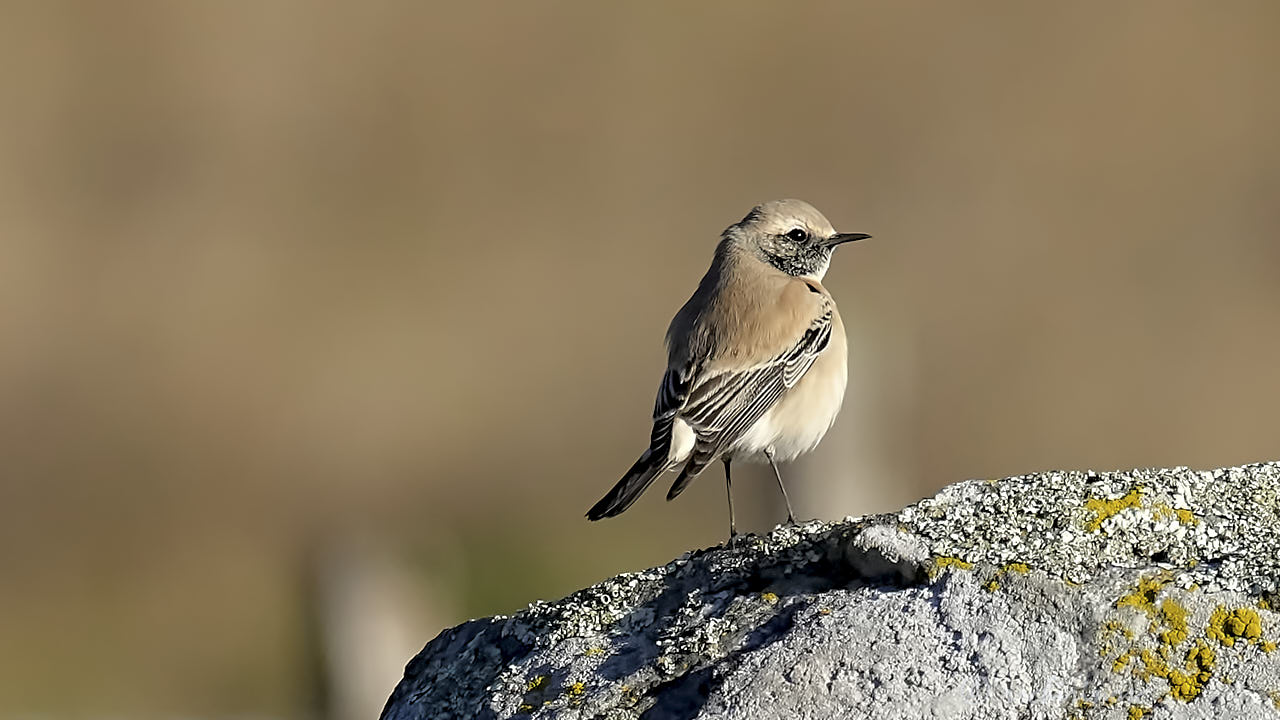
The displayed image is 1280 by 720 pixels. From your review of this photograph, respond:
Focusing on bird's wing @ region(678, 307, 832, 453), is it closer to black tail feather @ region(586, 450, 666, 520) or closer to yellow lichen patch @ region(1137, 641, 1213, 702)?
black tail feather @ region(586, 450, 666, 520)

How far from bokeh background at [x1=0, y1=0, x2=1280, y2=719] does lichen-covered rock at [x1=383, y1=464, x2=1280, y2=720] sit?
12.8 feet

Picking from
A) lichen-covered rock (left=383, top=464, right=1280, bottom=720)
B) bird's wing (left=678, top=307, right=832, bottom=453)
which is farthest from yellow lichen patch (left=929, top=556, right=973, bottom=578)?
bird's wing (left=678, top=307, right=832, bottom=453)

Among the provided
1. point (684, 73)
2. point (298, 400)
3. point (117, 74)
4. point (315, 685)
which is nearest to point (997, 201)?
point (684, 73)

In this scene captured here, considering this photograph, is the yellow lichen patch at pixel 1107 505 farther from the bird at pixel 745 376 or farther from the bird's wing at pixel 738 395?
the bird's wing at pixel 738 395

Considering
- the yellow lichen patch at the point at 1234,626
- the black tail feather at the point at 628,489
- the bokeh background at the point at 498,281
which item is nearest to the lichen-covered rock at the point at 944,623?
the yellow lichen patch at the point at 1234,626

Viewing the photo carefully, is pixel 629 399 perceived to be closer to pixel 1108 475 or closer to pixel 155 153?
pixel 155 153

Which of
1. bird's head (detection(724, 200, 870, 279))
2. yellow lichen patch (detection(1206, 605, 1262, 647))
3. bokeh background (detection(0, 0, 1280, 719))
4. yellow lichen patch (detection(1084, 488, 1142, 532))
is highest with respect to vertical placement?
bird's head (detection(724, 200, 870, 279))

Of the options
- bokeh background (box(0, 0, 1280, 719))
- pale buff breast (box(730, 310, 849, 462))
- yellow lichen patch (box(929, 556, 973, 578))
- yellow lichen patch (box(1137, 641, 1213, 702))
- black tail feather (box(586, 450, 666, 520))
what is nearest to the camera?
yellow lichen patch (box(1137, 641, 1213, 702))

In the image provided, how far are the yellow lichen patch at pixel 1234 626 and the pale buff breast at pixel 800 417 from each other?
3786 mm

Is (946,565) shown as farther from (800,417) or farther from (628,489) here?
(800,417)

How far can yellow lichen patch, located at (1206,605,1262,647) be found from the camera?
146 inches

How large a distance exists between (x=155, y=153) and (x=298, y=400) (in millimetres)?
9787

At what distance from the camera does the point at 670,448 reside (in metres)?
7.06

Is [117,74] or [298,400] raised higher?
[117,74]
